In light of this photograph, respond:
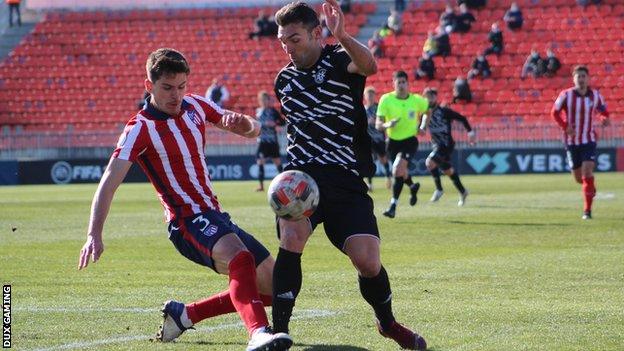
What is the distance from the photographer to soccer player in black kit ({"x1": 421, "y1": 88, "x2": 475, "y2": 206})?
23062 millimetres

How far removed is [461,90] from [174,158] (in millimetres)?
30422

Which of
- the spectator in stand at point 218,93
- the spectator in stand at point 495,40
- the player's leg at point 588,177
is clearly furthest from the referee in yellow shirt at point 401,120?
the spectator in stand at point 218,93

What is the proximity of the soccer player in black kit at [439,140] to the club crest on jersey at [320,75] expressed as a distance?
49.4 ft

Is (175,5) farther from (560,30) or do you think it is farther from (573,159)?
(573,159)

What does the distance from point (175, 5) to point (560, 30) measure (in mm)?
14664

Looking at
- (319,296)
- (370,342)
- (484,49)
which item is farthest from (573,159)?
(484,49)

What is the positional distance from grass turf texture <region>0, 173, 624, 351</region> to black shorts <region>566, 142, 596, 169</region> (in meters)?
0.84

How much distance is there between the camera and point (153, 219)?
2014cm

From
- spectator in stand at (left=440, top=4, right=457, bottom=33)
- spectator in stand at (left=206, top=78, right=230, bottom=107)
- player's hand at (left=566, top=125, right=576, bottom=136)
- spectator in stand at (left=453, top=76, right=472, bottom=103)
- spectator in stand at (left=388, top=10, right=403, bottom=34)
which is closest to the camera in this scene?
player's hand at (left=566, top=125, right=576, bottom=136)

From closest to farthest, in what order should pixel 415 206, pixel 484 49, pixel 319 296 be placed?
pixel 319 296 < pixel 415 206 < pixel 484 49

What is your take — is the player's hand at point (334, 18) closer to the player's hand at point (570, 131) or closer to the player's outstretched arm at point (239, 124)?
the player's outstretched arm at point (239, 124)

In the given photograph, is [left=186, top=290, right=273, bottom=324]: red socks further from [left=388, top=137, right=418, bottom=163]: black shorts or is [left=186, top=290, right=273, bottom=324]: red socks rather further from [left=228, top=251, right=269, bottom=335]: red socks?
[left=388, top=137, right=418, bottom=163]: black shorts

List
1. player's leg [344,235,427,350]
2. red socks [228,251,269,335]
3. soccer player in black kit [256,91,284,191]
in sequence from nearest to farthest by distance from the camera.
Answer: red socks [228,251,269,335] → player's leg [344,235,427,350] → soccer player in black kit [256,91,284,191]

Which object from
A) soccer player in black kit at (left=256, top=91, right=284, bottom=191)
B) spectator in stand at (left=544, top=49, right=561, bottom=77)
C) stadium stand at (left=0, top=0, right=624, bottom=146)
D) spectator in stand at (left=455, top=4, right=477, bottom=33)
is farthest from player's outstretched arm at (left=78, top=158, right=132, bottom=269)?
spectator in stand at (left=455, top=4, right=477, bottom=33)
